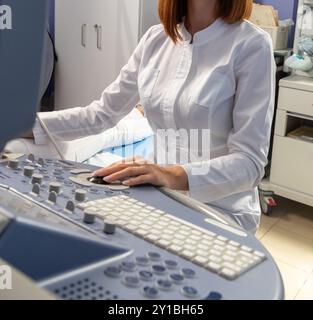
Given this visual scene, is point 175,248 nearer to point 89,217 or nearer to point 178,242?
point 178,242

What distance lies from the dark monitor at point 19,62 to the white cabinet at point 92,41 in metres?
2.33

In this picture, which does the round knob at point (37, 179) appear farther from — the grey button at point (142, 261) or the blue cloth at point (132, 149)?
the blue cloth at point (132, 149)

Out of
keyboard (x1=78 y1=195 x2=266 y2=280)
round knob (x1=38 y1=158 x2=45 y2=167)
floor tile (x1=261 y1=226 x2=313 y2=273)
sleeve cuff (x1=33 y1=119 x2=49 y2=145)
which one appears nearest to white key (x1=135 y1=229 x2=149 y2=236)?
keyboard (x1=78 y1=195 x2=266 y2=280)

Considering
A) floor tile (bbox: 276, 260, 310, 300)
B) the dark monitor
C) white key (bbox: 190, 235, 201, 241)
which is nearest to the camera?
the dark monitor

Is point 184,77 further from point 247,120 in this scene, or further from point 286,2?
point 286,2

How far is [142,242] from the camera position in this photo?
0.75 m

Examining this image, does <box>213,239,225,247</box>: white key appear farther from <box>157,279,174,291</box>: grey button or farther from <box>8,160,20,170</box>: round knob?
<box>8,160,20,170</box>: round knob

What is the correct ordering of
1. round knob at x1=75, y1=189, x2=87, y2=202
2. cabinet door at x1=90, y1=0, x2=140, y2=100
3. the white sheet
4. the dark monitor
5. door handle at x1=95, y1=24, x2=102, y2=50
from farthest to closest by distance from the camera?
door handle at x1=95, y1=24, x2=102, y2=50 < cabinet door at x1=90, y1=0, x2=140, y2=100 < the white sheet < round knob at x1=75, y1=189, x2=87, y2=202 < the dark monitor

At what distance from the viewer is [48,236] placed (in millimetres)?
634

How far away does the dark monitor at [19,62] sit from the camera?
1.87ft

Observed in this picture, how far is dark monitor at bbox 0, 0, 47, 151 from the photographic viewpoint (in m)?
0.57

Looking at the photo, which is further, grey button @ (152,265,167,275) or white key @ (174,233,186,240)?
white key @ (174,233,186,240)

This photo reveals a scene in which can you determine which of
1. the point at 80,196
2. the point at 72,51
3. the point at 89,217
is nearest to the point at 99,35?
the point at 72,51

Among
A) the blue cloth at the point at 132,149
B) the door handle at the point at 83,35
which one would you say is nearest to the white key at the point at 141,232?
the blue cloth at the point at 132,149
